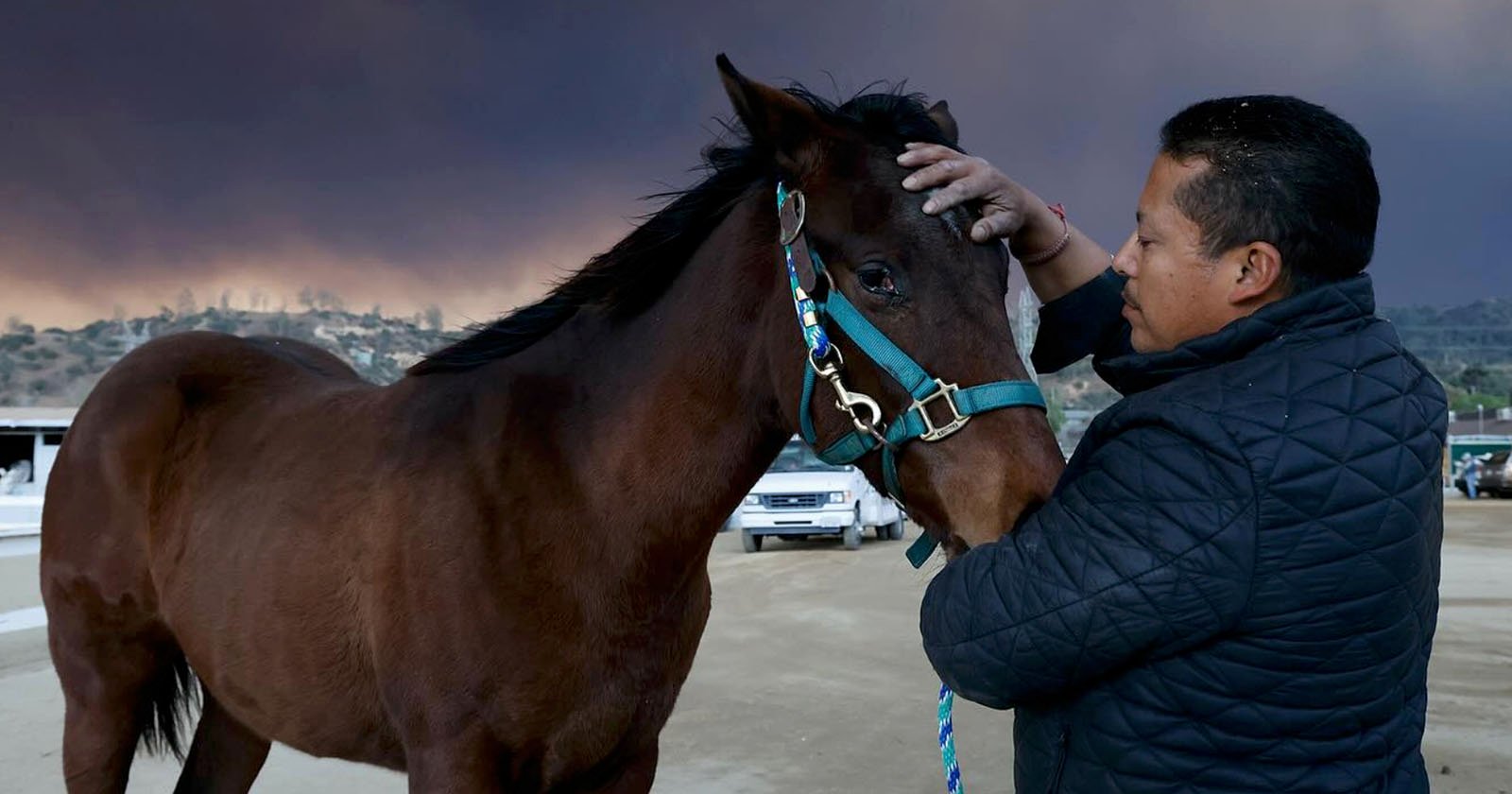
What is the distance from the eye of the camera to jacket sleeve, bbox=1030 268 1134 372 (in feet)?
6.32

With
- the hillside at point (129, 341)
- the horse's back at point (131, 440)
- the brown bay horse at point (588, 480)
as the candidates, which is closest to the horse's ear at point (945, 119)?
the brown bay horse at point (588, 480)

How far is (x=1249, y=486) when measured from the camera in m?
1.16

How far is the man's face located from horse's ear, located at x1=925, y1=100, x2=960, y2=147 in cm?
94

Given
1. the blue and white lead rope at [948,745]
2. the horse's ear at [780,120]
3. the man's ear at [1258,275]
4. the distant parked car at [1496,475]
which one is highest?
the horse's ear at [780,120]

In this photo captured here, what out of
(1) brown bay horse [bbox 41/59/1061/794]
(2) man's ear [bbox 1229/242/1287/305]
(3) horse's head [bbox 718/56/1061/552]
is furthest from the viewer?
(1) brown bay horse [bbox 41/59/1061/794]

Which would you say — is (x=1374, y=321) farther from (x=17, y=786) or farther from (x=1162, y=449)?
(x=17, y=786)

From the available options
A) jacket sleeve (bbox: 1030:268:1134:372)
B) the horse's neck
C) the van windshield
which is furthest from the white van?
jacket sleeve (bbox: 1030:268:1134:372)

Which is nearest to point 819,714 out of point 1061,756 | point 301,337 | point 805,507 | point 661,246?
point 661,246

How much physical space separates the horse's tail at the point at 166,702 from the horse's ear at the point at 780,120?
2678 mm

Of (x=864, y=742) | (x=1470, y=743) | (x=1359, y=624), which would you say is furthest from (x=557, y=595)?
(x=1470, y=743)

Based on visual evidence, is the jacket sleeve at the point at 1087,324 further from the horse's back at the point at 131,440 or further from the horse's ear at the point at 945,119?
the horse's back at the point at 131,440

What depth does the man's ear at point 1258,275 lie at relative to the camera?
1.30 meters

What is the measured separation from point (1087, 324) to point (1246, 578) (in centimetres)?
87

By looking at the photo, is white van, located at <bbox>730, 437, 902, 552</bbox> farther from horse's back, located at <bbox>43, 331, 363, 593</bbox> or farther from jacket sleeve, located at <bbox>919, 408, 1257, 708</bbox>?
jacket sleeve, located at <bbox>919, 408, 1257, 708</bbox>
